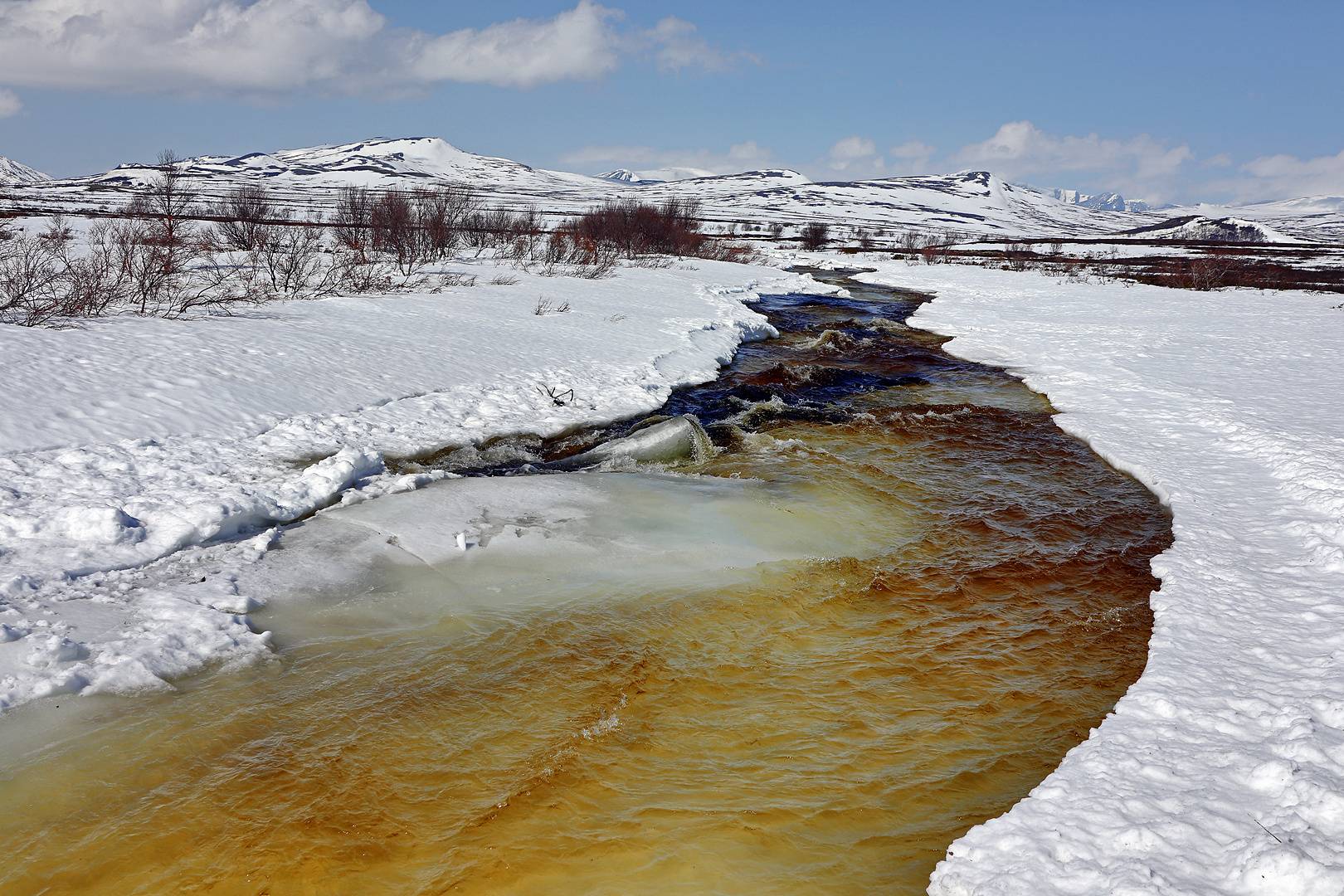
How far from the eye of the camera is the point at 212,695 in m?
4.07

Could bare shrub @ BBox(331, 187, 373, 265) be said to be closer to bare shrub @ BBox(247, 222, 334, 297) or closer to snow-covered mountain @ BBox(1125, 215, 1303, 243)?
Answer: bare shrub @ BBox(247, 222, 334, 297)

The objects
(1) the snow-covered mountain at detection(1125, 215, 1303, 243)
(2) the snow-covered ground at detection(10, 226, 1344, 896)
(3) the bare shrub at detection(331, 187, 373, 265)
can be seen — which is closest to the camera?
(2) the snow-covered ground at detection(10, 226, 1344, 896)

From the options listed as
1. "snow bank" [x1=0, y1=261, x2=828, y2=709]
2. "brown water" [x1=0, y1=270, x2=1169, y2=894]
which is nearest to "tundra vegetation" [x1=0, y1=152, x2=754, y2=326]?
"snow bank" [x1=0, y1=261, x2=828, y2=709]

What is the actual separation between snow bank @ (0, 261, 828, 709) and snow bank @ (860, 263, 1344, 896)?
15.0ft

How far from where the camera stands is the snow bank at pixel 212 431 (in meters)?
4.48

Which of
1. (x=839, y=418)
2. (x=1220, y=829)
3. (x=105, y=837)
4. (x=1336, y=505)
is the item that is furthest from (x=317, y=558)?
(x=1336, y=505)

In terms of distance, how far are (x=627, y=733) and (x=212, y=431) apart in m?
5.84

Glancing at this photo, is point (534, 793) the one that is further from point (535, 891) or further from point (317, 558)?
point (317, 558)

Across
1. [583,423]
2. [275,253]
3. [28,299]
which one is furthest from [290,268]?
[583,423]

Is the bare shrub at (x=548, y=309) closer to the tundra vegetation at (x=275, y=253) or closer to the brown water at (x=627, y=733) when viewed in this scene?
the tundra vegetation at (x=275, y=253)

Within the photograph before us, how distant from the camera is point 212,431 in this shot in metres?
7.45

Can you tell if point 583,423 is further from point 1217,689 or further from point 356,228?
point 356,228

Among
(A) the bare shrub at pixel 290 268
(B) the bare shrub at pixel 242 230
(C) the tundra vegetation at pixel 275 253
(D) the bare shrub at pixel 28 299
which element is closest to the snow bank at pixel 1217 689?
(D) the bare shrub at pixel 28 299

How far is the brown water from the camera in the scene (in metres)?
3.20
